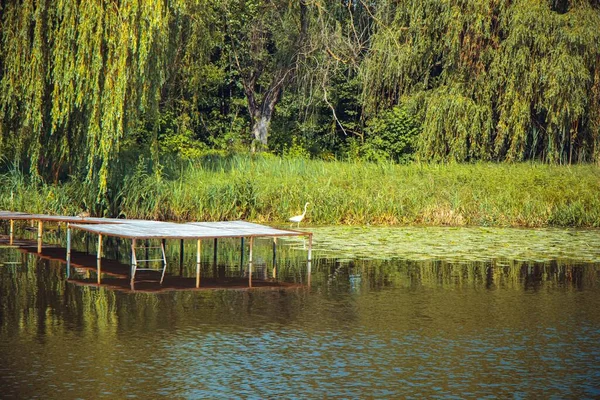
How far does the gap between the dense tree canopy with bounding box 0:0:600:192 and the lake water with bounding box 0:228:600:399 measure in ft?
19.5

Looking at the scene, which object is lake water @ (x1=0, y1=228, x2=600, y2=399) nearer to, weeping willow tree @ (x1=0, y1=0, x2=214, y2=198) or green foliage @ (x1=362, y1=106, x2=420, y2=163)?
weeping willow tree @ (x1=0, y1=0, x2=214, y2=198)

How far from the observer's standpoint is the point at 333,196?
886 inches

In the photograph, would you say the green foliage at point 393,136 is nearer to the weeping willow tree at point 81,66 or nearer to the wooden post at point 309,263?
the weeping willow tree at point 81,66

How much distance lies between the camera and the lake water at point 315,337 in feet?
26.9

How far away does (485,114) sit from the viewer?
28.7m

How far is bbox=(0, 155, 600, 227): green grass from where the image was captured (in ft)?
70.0

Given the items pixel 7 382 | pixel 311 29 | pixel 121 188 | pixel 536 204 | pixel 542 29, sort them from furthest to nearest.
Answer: pixel 311 29 → pixel 542 29 → pixel 536 204 → pixel 121 188 → pixel 7 382

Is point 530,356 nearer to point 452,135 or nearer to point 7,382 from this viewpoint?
point 7,382

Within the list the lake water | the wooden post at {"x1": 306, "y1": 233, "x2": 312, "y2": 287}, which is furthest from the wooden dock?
the lake water

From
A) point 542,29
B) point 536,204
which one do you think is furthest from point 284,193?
point 542,29

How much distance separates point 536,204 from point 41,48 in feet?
39.2

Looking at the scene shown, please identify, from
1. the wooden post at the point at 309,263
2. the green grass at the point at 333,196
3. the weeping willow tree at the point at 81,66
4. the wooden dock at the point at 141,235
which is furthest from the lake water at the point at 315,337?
the green grass at the point at 333,196

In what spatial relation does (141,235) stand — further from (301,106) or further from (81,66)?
(301,106)

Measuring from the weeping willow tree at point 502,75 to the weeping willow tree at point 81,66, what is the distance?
11125mm
